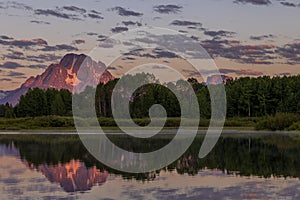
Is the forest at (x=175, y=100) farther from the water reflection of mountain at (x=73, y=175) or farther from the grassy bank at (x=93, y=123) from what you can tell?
the water reflection of mountain at (x=73, y=175)

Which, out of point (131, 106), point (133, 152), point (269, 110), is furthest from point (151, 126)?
point (133, 152)

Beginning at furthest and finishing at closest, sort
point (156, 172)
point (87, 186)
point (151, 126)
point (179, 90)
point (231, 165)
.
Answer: point (179, 90) < point (151, 126) < point (231, 165) < point (156, 172) < point (87, 186)

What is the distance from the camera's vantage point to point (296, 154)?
2939 cm

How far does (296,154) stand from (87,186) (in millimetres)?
14590

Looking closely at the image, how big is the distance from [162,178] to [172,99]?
73455mm

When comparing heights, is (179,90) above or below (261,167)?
above

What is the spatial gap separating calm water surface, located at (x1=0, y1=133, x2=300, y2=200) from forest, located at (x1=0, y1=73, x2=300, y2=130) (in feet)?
186

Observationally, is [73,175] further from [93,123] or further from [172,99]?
[172,99]

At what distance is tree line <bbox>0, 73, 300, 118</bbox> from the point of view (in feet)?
290

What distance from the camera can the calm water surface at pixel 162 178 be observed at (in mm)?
16953

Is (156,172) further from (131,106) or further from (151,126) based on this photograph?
(131,106)

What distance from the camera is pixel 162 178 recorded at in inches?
814

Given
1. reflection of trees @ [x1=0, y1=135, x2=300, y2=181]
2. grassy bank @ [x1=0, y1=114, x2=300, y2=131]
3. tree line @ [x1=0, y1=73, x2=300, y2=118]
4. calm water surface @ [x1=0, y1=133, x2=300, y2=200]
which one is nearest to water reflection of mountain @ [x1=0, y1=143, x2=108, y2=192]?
calm water surface @ [x1=0, y1=133, x2=300, y2=200]

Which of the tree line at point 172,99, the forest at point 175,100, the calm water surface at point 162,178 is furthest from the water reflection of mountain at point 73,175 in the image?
the tree line at point 172,99
